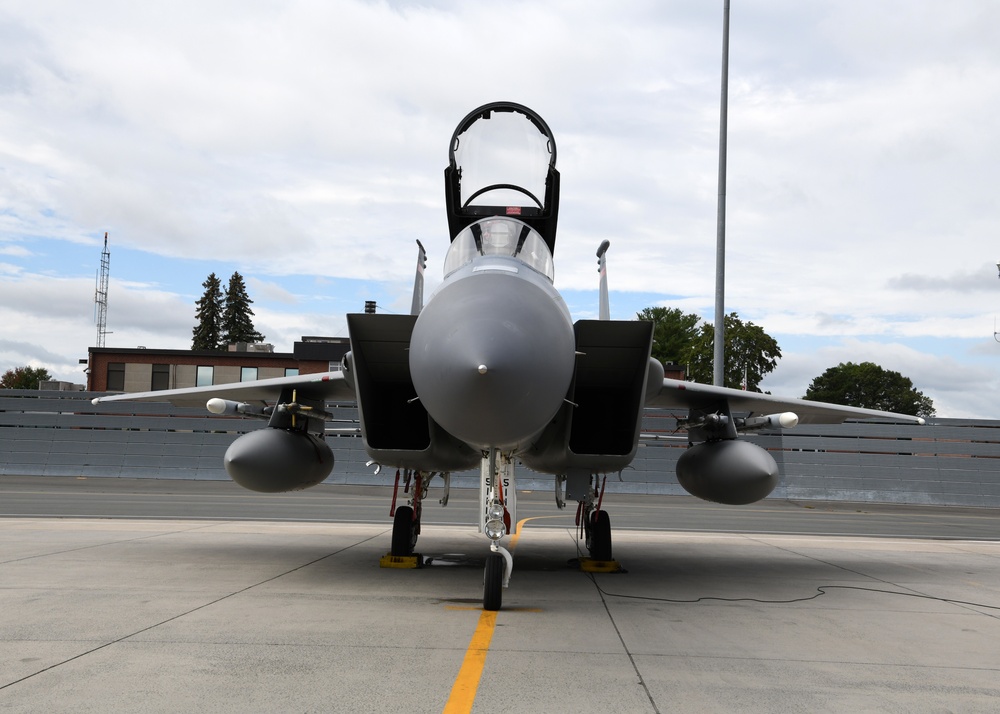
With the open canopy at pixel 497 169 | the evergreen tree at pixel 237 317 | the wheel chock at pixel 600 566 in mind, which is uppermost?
the evergreen tree at pixel 237 317

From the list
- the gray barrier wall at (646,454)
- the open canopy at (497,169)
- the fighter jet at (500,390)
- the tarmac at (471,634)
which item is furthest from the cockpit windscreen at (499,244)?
the gray barrier wall at (646,454)

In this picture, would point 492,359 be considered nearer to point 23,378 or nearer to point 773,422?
point 773,422

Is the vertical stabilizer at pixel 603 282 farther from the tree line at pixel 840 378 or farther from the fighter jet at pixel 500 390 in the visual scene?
the tree line at pixel 840 378

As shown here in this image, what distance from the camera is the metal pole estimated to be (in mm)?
18312

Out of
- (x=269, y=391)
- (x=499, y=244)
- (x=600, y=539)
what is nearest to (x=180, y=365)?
(x=269, y=391)

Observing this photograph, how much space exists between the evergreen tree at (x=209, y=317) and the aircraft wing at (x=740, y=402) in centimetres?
6845

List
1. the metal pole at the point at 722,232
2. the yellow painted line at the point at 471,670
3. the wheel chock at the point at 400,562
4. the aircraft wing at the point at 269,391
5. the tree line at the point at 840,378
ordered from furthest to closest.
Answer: the tree line at the point at 840,378 → the metal pole at the point at 722,232 → the aircraft wing at the point at 269,391 → the wheel chock at the point at 400,562 → the yellow painted line at the point at 471,670

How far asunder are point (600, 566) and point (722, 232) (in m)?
11.6

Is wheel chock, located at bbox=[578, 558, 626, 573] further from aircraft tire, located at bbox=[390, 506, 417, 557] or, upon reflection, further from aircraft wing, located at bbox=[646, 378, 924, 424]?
aircraft tire, located at bbox=[390, 506, 417, 557]

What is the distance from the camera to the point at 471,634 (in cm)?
539

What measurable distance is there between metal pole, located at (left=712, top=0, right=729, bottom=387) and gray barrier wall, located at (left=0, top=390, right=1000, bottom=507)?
6.33 meters

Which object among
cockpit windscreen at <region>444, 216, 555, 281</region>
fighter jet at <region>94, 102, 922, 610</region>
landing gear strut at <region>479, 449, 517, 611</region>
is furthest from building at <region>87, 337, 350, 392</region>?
landing gear strut at <region>479, 449, 517, 611</region>

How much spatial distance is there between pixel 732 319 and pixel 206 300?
1745 inches

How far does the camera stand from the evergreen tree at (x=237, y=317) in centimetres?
7388
